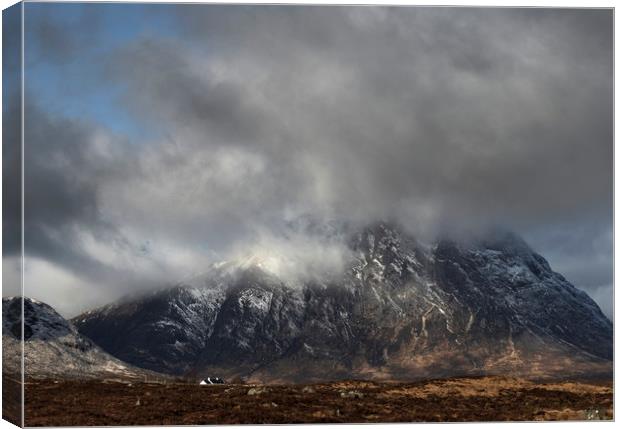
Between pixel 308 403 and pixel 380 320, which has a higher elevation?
pixel 380 320

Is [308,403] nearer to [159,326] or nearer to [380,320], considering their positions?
[380,320]

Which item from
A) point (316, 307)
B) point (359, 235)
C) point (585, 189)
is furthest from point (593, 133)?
point (316, 307)

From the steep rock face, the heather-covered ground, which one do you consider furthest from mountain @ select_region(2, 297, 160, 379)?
the heather-covered ground

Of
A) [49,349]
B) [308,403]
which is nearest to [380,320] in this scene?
[308,403]

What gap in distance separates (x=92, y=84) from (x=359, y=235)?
1184cm

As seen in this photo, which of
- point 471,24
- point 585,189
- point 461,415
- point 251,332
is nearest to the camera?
point 461,415

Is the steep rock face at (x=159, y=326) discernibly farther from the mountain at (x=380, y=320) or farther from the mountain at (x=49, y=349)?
the mountain at (x=49, y=349)

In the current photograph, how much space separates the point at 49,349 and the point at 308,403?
9141 millimetres

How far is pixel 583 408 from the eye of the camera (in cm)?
4041

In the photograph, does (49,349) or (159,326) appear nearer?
(49,349)

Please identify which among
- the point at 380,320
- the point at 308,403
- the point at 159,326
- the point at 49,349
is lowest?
the point at 308,403

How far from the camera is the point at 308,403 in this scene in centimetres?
3897

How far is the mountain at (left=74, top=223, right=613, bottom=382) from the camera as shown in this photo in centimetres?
4650

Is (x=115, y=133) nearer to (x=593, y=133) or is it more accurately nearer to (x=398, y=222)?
(x=398, y=222)
